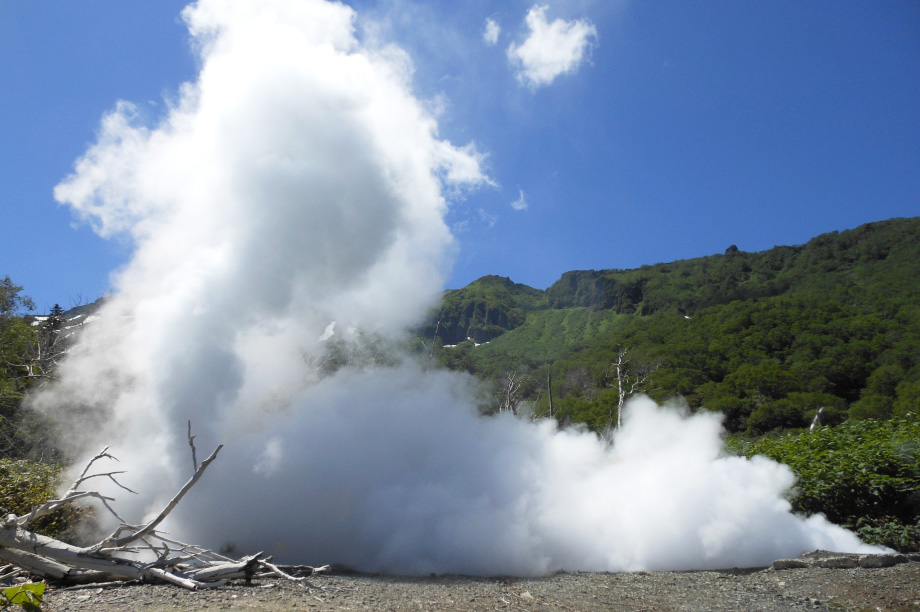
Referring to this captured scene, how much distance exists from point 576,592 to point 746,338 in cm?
6765

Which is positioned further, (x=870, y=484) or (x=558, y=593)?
(x=870, y=484)

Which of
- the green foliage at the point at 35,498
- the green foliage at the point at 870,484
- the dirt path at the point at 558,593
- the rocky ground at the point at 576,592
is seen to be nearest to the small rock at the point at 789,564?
the rocky ground at the point at 576,592

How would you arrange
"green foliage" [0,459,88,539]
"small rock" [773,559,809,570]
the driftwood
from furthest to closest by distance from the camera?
"small rock" [773,559,809,570] → "green foliage" [0,459,88,539] → the driftwood

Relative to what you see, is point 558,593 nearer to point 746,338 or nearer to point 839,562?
point 839,562

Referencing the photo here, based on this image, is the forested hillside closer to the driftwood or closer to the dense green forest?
the dense green forest

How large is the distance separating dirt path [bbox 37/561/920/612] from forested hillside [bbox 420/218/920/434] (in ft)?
75.0

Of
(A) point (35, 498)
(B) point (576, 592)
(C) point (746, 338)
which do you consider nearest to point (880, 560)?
(B) point (576, 592)

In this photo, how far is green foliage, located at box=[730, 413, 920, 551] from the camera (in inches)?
461

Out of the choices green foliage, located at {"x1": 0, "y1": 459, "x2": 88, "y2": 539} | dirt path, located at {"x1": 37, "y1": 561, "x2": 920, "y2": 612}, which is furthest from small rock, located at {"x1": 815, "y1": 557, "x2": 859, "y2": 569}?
green foliage, located at {"x1": 0, "y1": 459, "x2": 88, "y2": 539}

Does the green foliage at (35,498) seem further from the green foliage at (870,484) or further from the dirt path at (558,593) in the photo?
the green foliage at (870,484)

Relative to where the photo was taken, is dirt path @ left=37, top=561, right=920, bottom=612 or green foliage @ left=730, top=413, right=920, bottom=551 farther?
green foliage @ left=730, top=413, right=920, bottom=551

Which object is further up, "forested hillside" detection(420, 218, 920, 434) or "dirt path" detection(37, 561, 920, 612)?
"forested hillside" detection(420, 218, 920, 434)

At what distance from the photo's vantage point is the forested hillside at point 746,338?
45.8m

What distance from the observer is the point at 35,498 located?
969 cm
